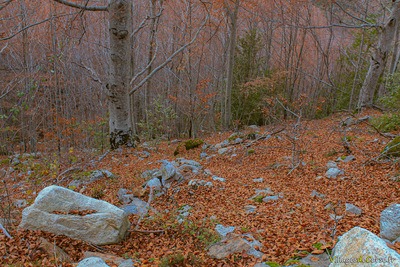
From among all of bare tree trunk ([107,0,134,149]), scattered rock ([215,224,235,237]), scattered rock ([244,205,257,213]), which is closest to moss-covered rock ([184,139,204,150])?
bare tree trunk ([107,0,134,149])

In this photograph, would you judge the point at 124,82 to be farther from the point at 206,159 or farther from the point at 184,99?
the point at 184,99

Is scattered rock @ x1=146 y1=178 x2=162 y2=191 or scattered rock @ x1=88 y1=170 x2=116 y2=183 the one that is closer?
scattered rock @ x1=146 y1=178 x2=162 y2=191

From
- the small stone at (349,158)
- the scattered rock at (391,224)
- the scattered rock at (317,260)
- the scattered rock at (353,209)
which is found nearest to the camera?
the scattered rock at (317,260)

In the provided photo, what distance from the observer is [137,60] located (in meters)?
17.9

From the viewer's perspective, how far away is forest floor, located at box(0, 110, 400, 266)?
2774mm

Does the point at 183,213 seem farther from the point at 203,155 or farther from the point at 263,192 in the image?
the point at 203,155

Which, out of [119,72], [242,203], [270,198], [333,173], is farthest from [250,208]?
[119,72]

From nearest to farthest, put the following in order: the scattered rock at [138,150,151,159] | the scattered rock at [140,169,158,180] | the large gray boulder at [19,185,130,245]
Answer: the large gray boulder at [19,185,130,245]
the scattered rock at [140,169,158,180]
the scattered rock at [138,150,151,159]

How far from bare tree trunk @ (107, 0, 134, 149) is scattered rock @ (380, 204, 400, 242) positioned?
5830 mm

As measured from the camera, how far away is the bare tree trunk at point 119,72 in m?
6.45

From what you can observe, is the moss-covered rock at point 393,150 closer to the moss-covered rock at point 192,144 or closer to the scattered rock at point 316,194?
the scattered rock at point 316,194

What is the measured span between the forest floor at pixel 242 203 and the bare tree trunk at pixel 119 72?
1.56 ft

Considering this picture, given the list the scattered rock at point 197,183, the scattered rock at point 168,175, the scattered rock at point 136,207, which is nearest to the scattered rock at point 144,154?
the scattered rock at point 168,175

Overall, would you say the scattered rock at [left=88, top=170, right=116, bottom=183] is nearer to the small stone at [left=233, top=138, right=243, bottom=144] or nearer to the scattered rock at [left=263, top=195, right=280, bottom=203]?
the scattered rock at [left=263, top=195, right=280, bottom=203]
